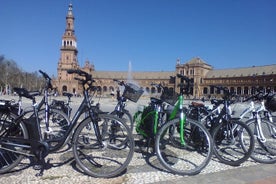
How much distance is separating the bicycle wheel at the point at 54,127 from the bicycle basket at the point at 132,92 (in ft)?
4.25

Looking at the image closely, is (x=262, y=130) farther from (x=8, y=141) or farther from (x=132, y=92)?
(x=8, y=141)

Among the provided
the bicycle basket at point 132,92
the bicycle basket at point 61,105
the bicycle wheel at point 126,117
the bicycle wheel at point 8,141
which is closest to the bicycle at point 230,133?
the bicycle basket at point 132,92

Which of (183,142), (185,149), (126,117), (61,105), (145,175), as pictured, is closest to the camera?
(145,175)

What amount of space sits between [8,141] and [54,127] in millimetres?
1283

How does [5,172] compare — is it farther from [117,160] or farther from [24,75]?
[24,75]

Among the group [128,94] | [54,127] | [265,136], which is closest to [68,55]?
[128,94]

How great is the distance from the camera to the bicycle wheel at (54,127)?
430cm

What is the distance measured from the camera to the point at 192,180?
12.8ft

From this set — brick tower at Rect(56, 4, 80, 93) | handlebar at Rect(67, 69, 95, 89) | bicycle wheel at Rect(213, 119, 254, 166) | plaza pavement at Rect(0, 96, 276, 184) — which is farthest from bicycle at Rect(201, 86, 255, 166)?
brick tower at Rect(56, 4, 80, 93)

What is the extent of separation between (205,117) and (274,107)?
4.57 ft

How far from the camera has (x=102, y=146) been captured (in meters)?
4.36

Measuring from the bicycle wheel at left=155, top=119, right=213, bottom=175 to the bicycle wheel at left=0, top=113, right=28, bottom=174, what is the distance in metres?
1.91

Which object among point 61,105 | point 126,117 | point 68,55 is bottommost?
point 126,117

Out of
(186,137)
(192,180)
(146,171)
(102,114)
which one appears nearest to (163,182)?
(192,180)
